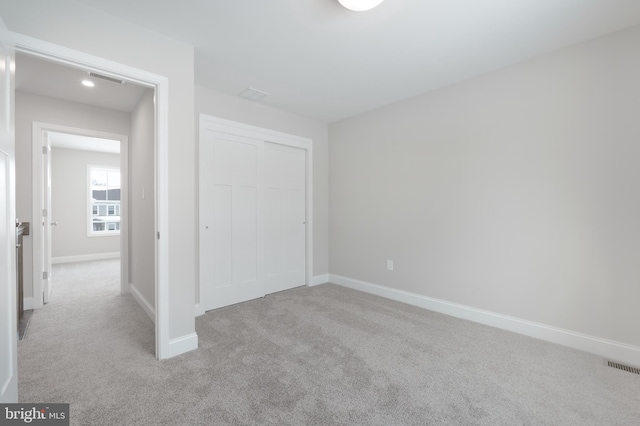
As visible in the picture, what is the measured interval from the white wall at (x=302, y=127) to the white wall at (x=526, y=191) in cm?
92

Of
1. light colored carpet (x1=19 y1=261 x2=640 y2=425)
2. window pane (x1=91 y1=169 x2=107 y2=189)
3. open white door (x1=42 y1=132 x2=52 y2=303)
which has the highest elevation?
window pane (x1=91 y1=169 x2=107 y2=189)

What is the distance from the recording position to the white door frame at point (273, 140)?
309 cm

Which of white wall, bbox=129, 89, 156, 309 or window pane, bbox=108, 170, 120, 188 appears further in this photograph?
window pane, bbox=108, 170, 120, 188

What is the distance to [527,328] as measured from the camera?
2539mm

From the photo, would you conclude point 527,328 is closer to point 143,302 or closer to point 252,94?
point 252,94

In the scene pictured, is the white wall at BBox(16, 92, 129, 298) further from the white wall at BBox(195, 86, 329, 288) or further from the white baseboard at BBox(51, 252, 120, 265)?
the white baseboard at BBox(51, 252, 120, 265)

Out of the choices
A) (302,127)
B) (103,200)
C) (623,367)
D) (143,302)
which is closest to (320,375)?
(623,367)

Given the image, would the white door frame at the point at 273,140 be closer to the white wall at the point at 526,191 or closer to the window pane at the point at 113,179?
the white wall at the point at 526,191

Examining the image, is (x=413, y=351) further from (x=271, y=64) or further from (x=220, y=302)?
(x=271, y=64)

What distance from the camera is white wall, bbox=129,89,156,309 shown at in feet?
9.45

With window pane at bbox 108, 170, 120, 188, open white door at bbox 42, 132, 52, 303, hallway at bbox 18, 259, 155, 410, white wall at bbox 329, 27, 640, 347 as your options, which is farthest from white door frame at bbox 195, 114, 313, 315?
window pane at bbox 108, 170, 120, 188

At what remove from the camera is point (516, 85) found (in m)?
2.61

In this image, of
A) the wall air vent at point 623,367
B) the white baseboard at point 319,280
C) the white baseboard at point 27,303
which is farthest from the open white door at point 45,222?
the wall air vent at point 623,367

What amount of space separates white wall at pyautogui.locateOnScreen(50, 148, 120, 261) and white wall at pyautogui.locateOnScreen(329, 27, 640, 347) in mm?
6765
